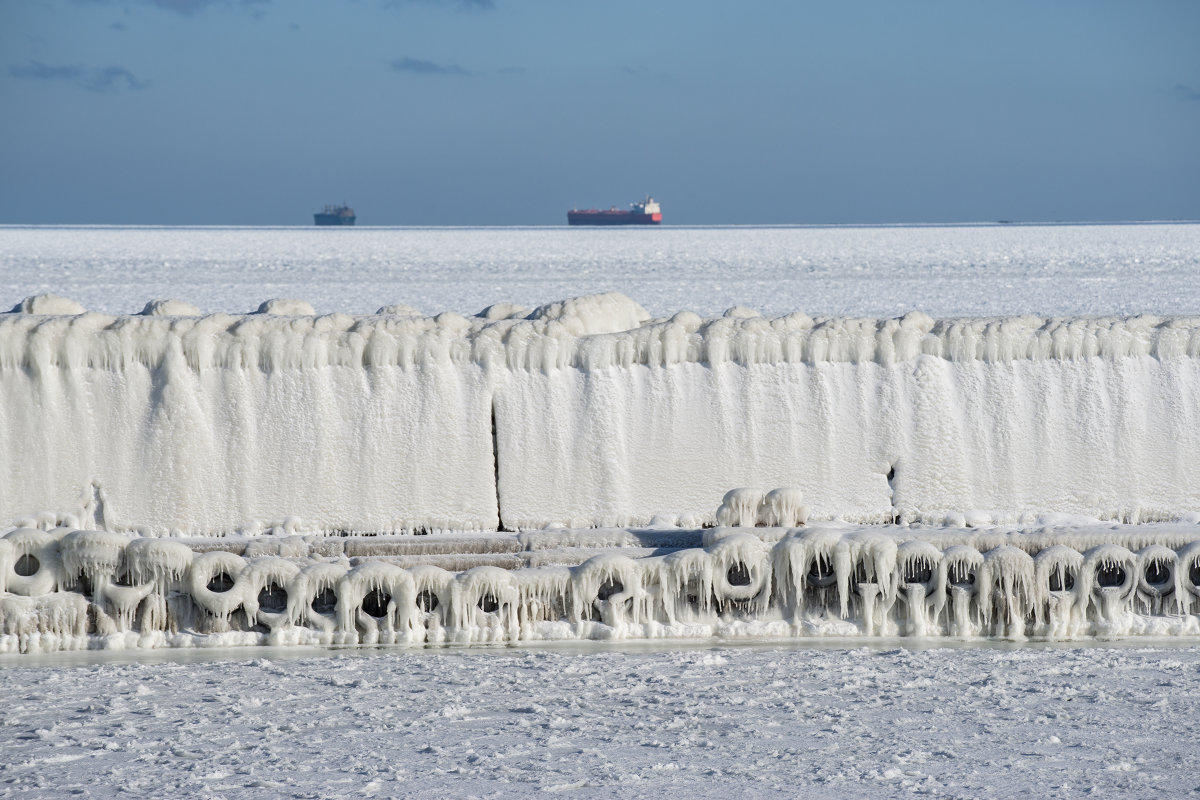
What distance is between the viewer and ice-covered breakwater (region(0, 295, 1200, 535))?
6.42 m

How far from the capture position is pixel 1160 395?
6535 mm

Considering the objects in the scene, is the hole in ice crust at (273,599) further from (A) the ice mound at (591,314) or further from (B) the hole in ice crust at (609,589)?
(A) the ice mound at (591,314)

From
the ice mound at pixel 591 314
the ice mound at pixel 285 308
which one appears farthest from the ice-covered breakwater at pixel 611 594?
the ice mound at pixel 285 308

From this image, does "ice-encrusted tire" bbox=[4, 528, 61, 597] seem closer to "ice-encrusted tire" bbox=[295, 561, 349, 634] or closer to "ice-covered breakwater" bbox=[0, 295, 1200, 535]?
"ice-covered breakwater" bbox=[0, 295, 1200, 535]

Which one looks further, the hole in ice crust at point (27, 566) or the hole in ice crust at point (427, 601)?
the hole in ice crust at point (27, 566)

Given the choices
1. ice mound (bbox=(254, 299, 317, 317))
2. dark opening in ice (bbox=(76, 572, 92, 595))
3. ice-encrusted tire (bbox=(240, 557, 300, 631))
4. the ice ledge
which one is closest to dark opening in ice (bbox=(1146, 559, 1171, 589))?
the ice ledge

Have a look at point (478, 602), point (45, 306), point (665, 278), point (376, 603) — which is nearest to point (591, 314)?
point (478, 602)

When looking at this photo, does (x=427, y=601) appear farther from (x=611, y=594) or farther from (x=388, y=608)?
(x=611, y=594)

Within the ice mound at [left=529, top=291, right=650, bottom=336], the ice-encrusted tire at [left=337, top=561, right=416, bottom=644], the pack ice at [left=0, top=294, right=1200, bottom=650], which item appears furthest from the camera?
the ice mound at [left=529, top=291, right=650, bottom=336]

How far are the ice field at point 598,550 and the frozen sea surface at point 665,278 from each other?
11.6m

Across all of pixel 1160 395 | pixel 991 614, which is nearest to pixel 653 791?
pixel 991 614

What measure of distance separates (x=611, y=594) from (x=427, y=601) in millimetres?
730

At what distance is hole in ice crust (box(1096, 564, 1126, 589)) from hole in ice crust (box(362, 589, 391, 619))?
2819 millimetres

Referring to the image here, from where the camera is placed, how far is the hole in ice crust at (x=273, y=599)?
567 cm
